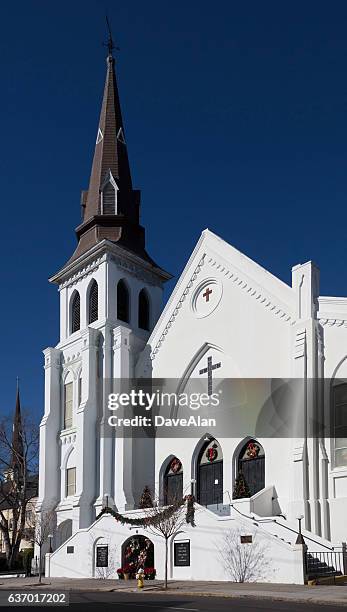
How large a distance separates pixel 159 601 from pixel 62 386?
26.0 metres

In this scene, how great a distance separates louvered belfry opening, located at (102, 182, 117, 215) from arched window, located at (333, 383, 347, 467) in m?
20.6

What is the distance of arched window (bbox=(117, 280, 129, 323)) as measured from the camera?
45.5 meters

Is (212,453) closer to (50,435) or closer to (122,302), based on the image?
(50,435)

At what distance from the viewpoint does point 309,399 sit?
3167cm

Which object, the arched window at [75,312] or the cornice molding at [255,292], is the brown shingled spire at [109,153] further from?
the cornice molding at [255,292]

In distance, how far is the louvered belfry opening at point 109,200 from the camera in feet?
156

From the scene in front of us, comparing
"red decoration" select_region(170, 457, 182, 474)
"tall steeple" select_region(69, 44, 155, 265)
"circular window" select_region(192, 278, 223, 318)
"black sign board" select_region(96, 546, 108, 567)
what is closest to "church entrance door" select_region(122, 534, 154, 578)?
"black sign board" select_region(96, 546, 108, 567)

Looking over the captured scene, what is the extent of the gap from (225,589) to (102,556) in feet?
38.9

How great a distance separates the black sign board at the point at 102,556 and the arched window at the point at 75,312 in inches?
590

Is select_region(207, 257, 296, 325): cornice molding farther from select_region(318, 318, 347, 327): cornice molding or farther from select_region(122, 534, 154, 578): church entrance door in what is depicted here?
select_region(122, 534, 154, 578): church entrance door

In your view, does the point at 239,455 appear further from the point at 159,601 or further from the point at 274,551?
the point at 159,601

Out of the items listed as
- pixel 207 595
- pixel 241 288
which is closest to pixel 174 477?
pixel 241 288

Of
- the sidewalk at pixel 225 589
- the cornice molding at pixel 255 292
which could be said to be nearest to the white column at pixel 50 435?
the sidewalk at pixel 225 589

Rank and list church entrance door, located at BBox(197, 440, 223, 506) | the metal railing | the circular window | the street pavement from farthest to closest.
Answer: the circular window < church entrance door, located at BBox(197, 440, 223, 506) < the metal railing < the street pavement
